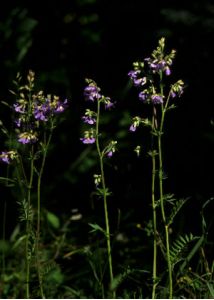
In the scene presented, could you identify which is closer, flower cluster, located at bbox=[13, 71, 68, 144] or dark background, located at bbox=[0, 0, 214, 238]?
flower cluster, located at bbox=[13, 71, 68, 144]

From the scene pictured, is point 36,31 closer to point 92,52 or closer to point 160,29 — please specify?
point 92,52

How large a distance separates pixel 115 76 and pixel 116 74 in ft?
0.08

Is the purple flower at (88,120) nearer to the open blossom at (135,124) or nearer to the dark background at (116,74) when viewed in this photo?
the open blossom at (135,124)

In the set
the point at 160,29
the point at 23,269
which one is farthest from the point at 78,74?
the point at 23,269

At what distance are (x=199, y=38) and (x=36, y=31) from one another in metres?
1.27

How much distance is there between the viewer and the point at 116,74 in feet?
17.7

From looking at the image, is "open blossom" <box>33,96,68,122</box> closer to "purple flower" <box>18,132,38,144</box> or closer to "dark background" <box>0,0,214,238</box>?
"purple flower" <box>18,132,38,144</box>

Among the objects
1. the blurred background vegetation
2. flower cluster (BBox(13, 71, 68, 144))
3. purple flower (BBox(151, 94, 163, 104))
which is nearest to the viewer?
purple flower (BBox(151, 94, 163, 104))

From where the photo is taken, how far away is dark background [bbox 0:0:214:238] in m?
4.92

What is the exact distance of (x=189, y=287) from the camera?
10.8 feet

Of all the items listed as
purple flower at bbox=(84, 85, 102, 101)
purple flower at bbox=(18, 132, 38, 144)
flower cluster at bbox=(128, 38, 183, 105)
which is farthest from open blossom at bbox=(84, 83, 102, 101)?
purple flower at bbox=(18, 132, 38, 144)

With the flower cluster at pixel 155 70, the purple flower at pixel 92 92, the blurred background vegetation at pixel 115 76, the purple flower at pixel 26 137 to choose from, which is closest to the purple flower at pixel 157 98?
the flower cluster at pixel 155 70

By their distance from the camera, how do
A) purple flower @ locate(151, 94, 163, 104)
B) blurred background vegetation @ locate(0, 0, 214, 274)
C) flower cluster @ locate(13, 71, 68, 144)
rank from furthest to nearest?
blurred background vegetation @ locate(0, 0, 214, 274), flower cluster @ locate(13, 71, 68, 144), purple flower @ locate(151, 94, 163, 104)

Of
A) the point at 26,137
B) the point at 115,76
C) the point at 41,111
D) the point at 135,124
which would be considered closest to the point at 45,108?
the point at 41,111
